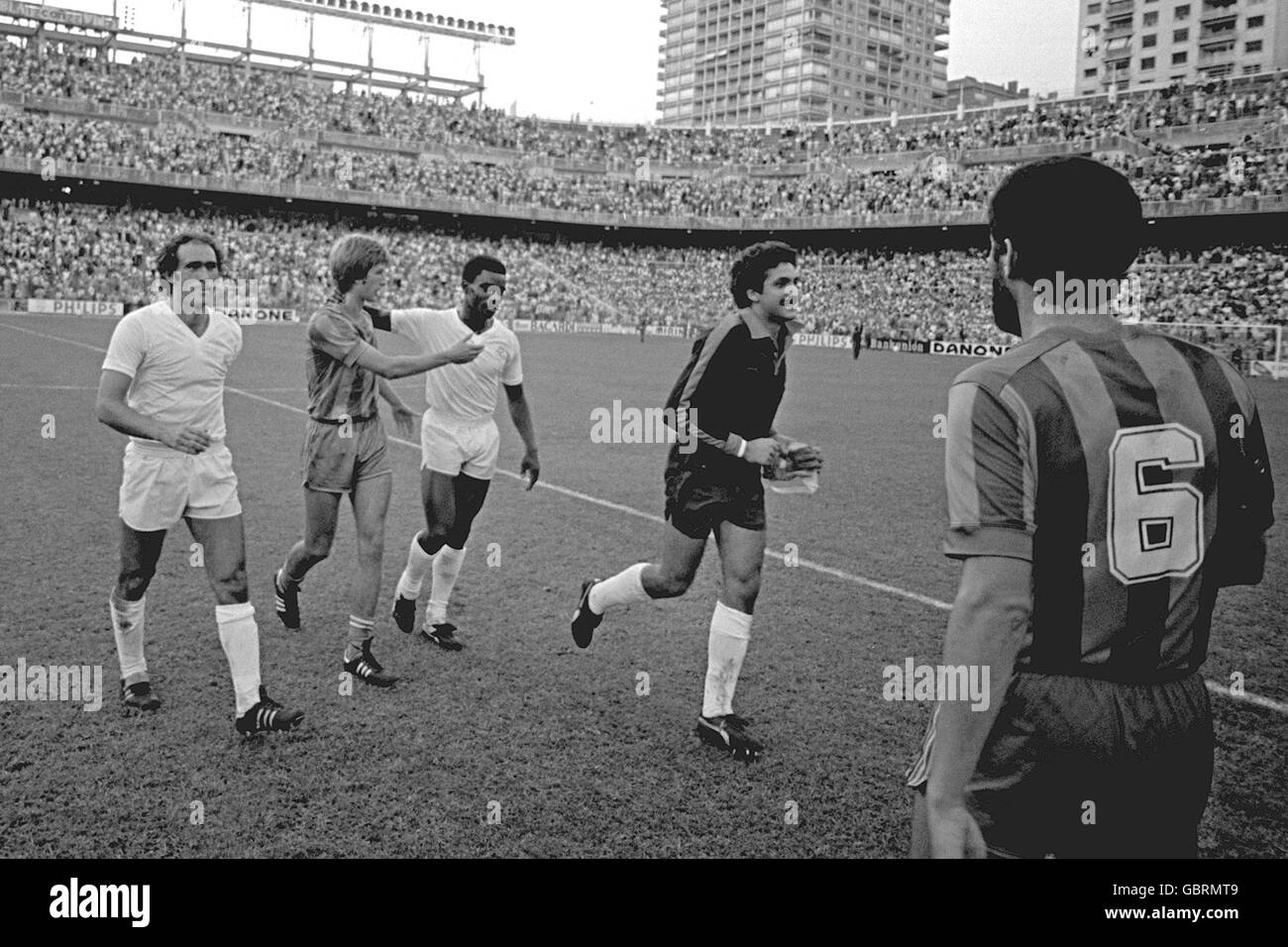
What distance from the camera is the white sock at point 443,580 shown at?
6.36 metres

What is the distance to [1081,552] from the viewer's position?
189 cm

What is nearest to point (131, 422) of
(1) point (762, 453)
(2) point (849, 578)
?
(1) point (762, 453)

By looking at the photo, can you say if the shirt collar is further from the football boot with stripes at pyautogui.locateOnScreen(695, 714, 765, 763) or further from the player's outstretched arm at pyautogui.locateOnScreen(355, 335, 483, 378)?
the football boot with stripes at pyautogui.locateOnScreen(695, 714, 765, 763)

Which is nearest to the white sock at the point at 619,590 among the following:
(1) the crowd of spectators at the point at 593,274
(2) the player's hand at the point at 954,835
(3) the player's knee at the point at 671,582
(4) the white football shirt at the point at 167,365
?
(3) the player's knee at the point at 671,582

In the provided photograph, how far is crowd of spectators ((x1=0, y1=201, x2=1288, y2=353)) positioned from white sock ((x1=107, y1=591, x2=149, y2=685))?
4203 cm

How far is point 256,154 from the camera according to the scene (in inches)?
2296

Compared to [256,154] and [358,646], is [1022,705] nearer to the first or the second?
[358,646]

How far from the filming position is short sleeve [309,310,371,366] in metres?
5.39

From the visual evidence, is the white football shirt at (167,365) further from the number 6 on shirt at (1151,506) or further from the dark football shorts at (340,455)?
the number 6 on shirt at (1151,506)

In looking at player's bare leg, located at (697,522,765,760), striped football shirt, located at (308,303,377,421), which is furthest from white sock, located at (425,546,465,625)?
player's bare leg, located at (697,522,765,760)

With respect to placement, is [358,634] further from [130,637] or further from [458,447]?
[458,447]
